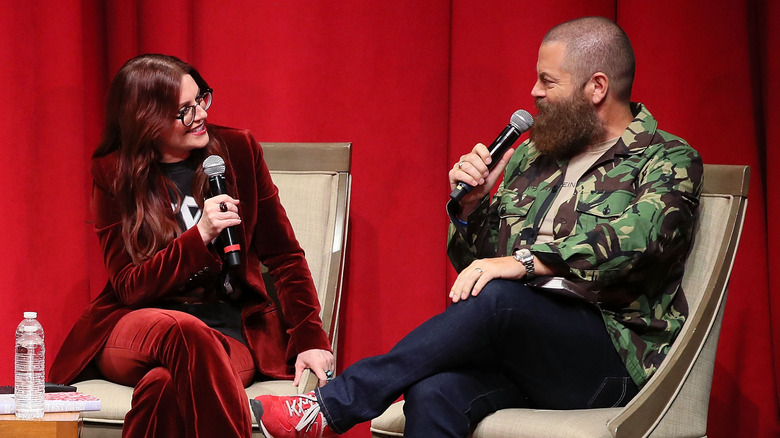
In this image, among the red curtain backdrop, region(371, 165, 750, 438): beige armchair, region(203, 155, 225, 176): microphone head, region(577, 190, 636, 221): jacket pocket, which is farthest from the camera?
the red curtain backdrop

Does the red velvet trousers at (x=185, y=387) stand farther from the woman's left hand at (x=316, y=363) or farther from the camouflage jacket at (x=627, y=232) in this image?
the camouflage jacket at (x=627, y=232)

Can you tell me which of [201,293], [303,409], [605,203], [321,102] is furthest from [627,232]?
[321,102]

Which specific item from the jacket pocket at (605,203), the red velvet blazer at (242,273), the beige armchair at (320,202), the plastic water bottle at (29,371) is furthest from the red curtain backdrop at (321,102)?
the plastic water bottle at (29,371)

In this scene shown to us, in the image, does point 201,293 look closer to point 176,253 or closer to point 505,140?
point 176,253

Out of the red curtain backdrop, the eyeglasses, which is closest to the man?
the red curtain backdrop

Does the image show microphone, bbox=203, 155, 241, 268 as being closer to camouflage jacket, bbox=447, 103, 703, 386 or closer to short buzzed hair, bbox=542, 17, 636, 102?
camouflage jacket, bbox=447, 103, 703, 386

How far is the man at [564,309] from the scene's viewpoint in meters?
1.84

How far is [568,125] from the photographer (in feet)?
7.14

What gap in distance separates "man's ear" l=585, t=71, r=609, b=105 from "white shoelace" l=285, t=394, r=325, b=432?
1.01m

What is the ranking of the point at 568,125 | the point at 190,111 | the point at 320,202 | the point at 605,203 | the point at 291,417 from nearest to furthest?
the point at 291,417 → the point at 605,203 → the point at 568,125 → the point at 190,111 → the point at 320,202

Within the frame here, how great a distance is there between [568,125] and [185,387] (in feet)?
3.61

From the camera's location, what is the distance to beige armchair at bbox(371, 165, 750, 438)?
1.74m

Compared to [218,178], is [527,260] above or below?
below

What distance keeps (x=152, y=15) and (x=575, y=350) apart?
1798 mm
